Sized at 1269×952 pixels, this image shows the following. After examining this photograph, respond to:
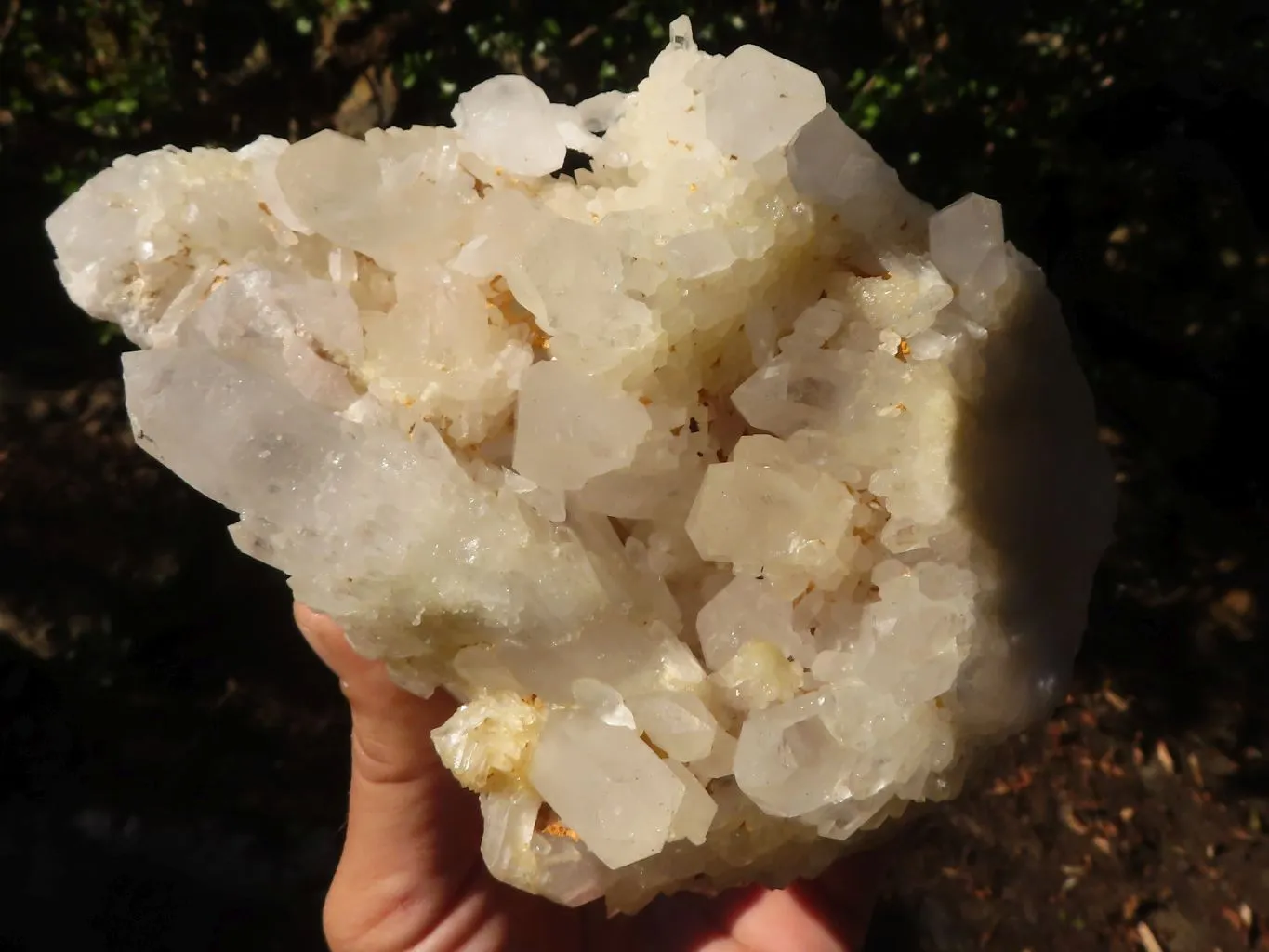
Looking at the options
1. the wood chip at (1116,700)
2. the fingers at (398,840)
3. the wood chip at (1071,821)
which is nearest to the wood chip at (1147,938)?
the wood chip at (1071,821)

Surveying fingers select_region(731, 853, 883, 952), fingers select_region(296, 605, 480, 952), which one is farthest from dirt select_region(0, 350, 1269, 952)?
fingers select_region(296, 605, 480, 952)

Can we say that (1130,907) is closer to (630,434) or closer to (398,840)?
(398,840)

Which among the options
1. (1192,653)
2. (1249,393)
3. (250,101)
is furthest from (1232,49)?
(250,101)

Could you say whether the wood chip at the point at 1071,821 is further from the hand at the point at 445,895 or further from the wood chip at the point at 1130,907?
the hand at the point at 445,895

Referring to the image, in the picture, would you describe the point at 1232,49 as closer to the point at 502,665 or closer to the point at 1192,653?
the point at 1192,653

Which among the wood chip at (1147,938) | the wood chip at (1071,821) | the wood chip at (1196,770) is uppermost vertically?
the wood chip at (1196,770)

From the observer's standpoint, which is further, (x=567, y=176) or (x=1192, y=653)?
(x=1192, y=653)

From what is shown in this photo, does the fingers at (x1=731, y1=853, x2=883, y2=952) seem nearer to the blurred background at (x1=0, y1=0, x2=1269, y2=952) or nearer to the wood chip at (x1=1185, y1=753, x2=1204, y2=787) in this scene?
the blurred background at (x1=0, y1=0, x2=1269, y2=952)
